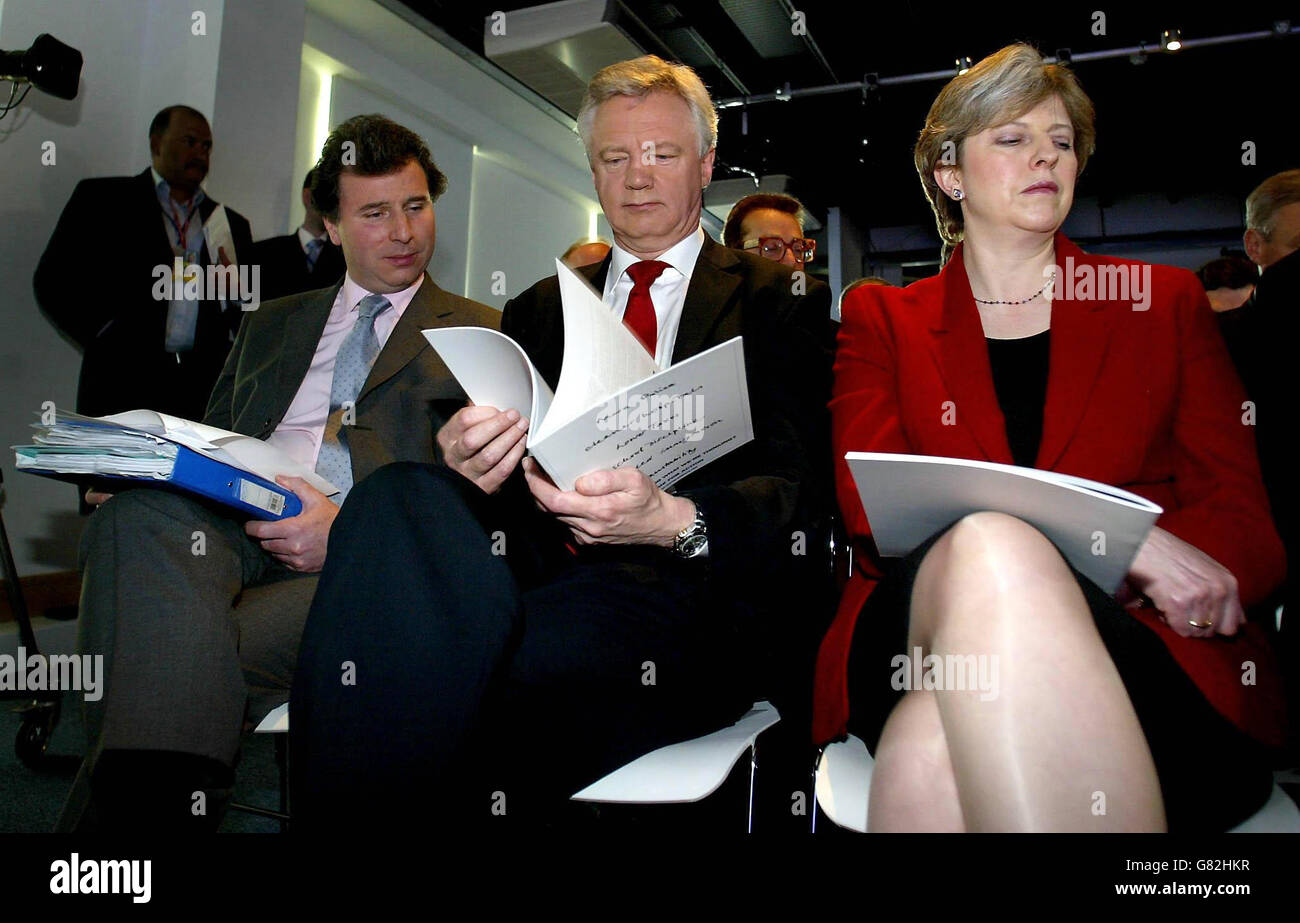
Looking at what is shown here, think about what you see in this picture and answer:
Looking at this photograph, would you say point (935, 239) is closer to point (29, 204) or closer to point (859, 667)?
point (29, 204)

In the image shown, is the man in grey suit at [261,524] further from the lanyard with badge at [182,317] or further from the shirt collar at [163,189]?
the shirt collar at [163,189]

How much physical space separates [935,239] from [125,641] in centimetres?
1241

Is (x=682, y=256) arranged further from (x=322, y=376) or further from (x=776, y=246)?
(x=776, y=246)

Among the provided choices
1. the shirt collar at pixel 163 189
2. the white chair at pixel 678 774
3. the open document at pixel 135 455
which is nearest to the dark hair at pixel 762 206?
the shirt collar at pixel 163 189

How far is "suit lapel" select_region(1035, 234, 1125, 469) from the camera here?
52.1 inches

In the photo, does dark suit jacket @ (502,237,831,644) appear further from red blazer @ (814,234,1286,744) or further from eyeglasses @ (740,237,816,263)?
eyeglasses @ (740,237,816,263)

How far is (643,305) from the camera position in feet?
5.51

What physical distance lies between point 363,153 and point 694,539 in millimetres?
1470

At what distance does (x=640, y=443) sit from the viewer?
43.9 inches

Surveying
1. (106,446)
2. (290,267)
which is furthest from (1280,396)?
(290,267)

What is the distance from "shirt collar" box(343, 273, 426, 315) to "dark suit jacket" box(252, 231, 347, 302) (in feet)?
4.38

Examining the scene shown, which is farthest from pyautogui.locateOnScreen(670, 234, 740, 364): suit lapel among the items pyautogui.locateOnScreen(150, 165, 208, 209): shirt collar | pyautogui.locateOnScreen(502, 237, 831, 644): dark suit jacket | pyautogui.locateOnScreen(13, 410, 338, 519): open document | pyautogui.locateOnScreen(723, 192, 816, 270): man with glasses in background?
pyautogui.locateOnScreen(150, 165, 208, 209): shirt collar
